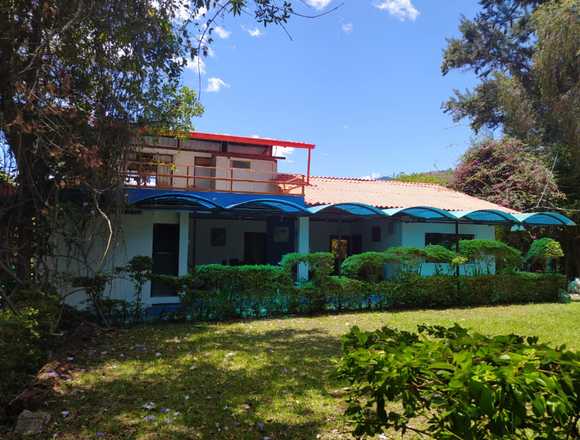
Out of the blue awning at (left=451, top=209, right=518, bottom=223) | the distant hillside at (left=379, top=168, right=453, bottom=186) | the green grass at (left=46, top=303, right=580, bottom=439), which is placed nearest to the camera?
the green grass at (left=46, top=303, right=580, bottom=439)

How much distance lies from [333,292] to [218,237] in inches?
338

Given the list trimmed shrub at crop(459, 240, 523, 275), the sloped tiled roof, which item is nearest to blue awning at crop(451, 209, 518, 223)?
trimmed shrub at crop(459, 240, 523, 275)

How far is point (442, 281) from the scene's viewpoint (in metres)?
12.7

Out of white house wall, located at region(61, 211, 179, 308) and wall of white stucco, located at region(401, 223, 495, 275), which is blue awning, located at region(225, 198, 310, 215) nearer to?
white house wall, located at region(61, 211, 179, 308)

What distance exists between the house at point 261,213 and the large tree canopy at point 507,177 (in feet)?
5.05

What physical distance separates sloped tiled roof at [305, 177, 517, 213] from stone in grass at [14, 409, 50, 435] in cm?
1223

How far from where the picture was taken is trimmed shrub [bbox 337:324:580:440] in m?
1.76

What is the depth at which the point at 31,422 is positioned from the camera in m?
4.08

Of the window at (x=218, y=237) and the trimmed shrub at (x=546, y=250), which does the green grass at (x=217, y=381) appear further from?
the window at (x=218, y=237)

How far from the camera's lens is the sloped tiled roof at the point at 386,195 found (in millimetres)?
17125

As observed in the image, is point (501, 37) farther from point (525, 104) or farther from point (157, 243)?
point (157, 243)

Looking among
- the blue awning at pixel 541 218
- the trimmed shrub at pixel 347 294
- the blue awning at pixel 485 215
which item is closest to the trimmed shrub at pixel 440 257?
the blue awning at pixel 485 215

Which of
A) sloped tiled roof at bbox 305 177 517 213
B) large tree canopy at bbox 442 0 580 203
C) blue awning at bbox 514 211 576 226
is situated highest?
large tree canopy at bbox 442 0 580 203

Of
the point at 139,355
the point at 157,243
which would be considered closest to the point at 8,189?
the point at 139,355
